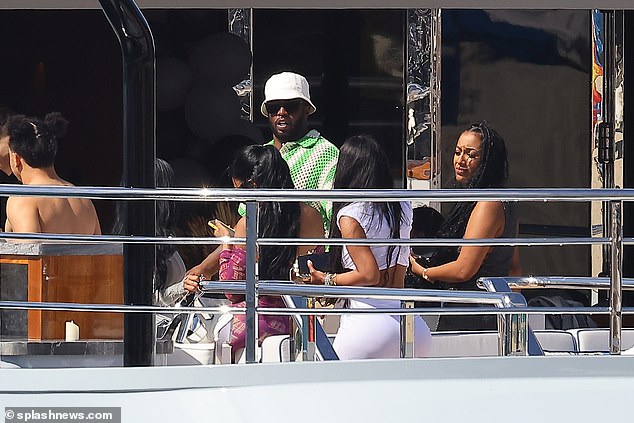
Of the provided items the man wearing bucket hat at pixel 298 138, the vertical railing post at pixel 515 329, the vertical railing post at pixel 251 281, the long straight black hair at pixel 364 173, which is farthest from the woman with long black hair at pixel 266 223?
the vertical railing post at pixel 251 281

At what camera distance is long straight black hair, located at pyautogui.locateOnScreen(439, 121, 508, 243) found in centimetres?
604

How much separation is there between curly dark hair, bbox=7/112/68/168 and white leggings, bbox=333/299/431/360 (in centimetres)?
216

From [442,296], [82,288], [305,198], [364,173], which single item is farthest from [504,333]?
[82,288]

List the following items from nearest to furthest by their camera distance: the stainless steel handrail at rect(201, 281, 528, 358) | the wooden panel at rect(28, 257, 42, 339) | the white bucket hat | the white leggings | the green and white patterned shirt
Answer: the stainless steel handrail at rect(201, 281, 528, 358), the white leggings, the wooden panel at rect(28, 257, 42, 339), the white bucket hat, the green and white patterned shirt

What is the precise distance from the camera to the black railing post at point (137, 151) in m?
3.56

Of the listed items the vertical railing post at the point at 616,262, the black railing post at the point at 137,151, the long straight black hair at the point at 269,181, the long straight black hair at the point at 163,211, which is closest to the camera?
the vertical railing post at the point at 616,262

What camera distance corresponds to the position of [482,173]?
6.38 m

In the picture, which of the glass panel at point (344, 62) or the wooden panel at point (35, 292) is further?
the glass panel at point (344, 62)

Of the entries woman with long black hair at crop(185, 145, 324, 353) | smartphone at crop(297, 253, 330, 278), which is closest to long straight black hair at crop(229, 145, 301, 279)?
woman with long black hair at crop(185, 145, 324, 353)

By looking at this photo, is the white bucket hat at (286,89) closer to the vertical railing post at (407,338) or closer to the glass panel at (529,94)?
the glass panel at (529,94)

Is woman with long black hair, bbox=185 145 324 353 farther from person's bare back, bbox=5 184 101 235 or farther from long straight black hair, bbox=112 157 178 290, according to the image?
long straight black hair, bbox=112 157 178 290

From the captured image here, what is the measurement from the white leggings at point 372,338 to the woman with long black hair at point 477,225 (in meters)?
0.64

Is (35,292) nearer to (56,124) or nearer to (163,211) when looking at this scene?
(163,211)

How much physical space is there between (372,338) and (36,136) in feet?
9.96
